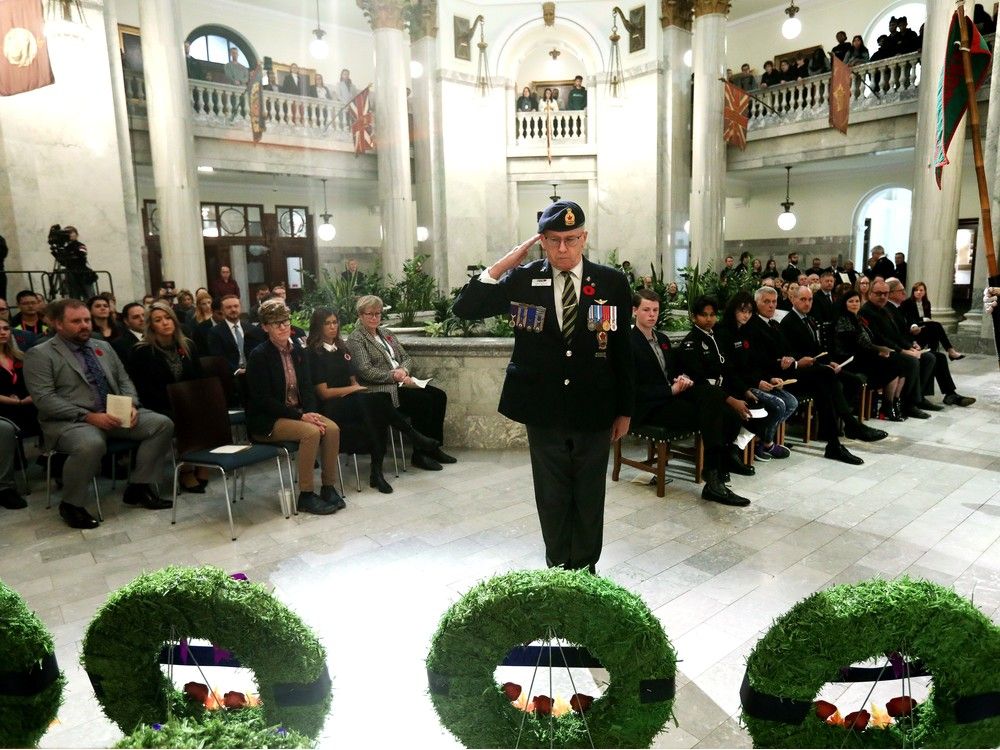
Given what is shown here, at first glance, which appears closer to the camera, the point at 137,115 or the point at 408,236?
A: the point at 137,115

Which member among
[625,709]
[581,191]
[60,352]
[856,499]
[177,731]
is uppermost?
[581,191]

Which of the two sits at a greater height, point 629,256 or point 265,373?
point 629,256

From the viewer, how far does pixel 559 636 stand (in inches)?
68.1

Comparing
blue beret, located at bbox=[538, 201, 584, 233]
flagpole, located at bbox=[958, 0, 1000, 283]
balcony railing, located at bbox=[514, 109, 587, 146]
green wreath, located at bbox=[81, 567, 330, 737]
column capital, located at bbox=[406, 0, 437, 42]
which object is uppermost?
column capital, located at bbox=[406, 0, 437, 42]

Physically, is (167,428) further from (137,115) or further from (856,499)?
(137,115)

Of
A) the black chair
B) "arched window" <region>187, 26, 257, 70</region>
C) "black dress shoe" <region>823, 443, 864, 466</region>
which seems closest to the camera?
the black chair

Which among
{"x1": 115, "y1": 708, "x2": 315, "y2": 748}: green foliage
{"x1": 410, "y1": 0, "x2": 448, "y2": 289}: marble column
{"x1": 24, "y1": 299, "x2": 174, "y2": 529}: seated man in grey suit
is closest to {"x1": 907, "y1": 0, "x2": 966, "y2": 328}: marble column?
{"x1": 410, "y1": 0, "x2": 448, "y2": 289}: marble column

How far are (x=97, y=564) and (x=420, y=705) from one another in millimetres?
2570

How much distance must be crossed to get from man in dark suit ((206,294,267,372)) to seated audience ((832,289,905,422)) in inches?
240

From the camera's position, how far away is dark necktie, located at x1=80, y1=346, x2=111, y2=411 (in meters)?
4.87

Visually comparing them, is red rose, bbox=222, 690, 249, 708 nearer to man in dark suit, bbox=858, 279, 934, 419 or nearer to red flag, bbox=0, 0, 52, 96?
man in dark suit, bbox=858, 279, 934, 419

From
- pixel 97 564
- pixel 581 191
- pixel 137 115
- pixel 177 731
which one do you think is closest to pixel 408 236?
pixel 137 115

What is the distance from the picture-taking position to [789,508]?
15.4ft

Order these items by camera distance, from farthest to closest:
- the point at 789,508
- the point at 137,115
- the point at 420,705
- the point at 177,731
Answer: the point at 137,115, the point at 789,508, the point at 420,705, the point at 177,731
